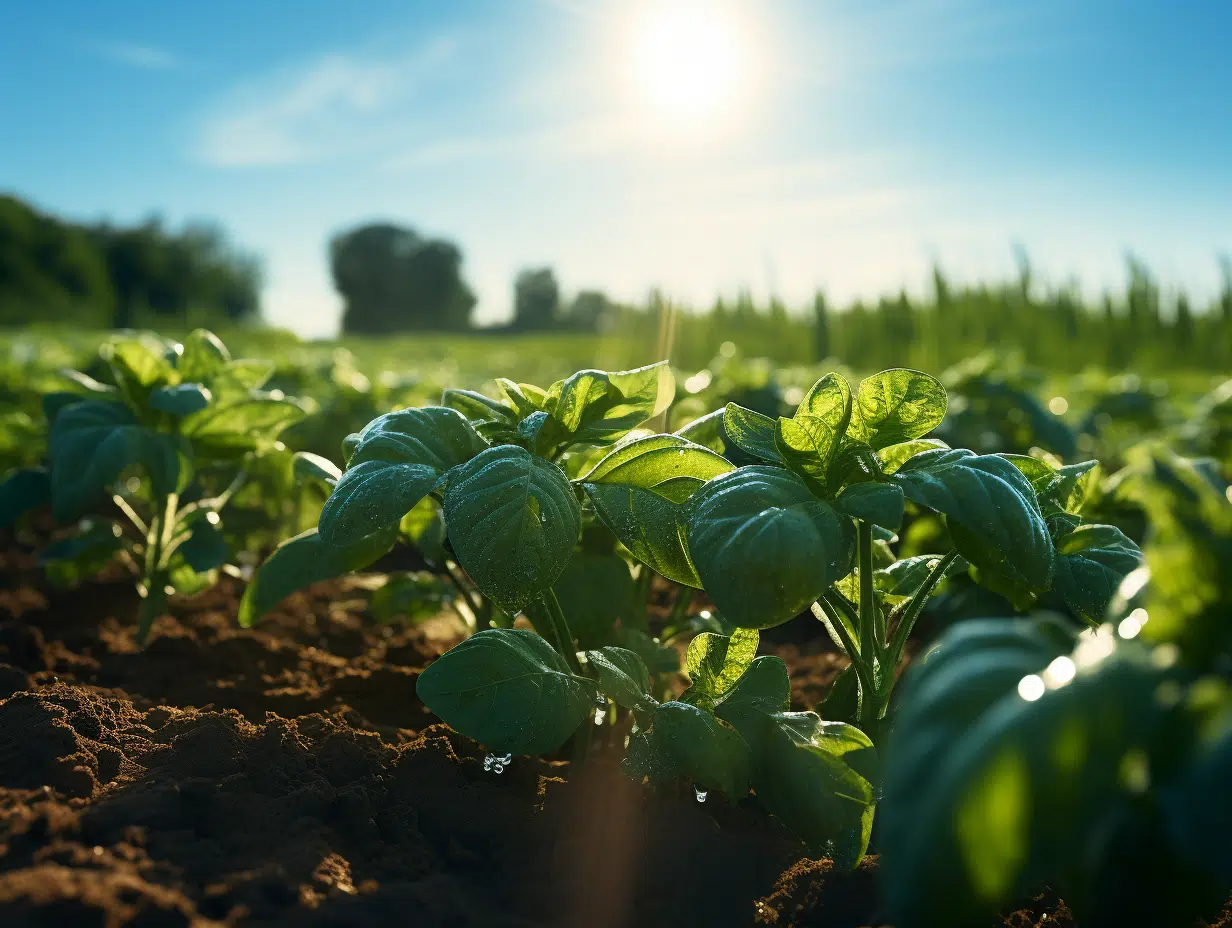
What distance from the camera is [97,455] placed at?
1.89m

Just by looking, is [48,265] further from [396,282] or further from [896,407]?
[896,407]

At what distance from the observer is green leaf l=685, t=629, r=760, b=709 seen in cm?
148

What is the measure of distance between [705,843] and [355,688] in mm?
971

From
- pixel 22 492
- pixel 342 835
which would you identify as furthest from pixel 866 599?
pixel 22 492

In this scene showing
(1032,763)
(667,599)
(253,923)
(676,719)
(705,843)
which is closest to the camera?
(1032,763)

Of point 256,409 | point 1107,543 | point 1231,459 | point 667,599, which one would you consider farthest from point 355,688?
point 1231,459

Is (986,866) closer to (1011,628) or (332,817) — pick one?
(1011,628)

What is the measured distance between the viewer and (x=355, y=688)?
2.08m

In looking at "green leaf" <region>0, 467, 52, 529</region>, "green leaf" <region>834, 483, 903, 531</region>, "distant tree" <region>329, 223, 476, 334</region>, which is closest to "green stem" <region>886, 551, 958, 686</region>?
"green leaf" <region>834, 483, 903, 531</region>

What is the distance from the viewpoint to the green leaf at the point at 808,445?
1.32m

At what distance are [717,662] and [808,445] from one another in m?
0.41

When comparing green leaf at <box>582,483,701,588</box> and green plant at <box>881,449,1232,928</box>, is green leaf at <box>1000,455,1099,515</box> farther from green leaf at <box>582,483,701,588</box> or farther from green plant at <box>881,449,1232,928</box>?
green plant at <box>881,449,1232,928</box>

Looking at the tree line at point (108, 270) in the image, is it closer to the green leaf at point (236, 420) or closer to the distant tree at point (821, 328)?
the distant tree at point (821, 328)

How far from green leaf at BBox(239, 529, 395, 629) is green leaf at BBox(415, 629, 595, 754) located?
1.20ft
